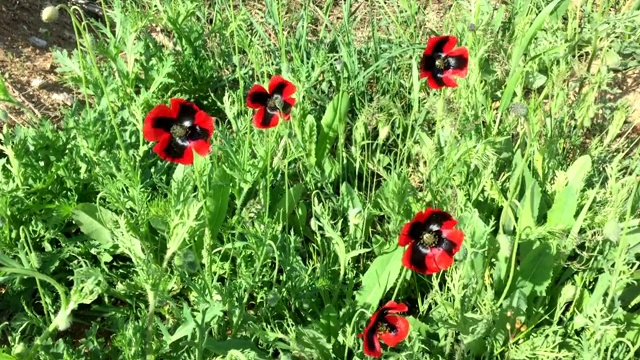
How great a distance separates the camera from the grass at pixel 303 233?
202cm

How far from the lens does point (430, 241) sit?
6.46 ft

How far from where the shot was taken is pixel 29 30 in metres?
3.31

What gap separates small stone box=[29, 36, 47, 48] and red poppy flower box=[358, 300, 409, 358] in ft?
7.08

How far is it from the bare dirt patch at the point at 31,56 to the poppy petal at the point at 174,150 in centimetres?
88

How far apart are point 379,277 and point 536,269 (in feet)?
1.58

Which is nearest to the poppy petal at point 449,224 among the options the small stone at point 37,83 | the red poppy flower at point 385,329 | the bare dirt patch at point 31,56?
the red poppy flower at point 385,329

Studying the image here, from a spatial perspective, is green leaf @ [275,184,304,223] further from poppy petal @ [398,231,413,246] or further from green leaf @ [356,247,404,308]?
poppy petal @ [398,231,413,246]

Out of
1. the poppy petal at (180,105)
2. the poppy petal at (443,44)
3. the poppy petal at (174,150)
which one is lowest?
the poppy petal at (174,150)

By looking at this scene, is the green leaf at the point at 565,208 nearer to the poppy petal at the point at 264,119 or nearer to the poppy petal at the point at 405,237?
the poppy petal at the point at 405,237

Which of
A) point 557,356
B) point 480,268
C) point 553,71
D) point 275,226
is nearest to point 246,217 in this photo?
point 275,226

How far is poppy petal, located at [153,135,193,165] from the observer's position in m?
2.07

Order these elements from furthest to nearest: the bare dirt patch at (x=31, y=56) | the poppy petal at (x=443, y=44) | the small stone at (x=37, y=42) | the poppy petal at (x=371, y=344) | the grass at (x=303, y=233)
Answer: the small stone at (x=37, y=42)
the bare dirt patch at (x=31, y=56)
the poppy petal at (x=443, y=44)
the grass at (x=303, y=233)
the poppy petal at (x=371, y=344)

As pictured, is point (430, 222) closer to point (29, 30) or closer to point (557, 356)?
point (557, 356)

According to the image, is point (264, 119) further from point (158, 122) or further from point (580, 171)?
point (580, 171)
